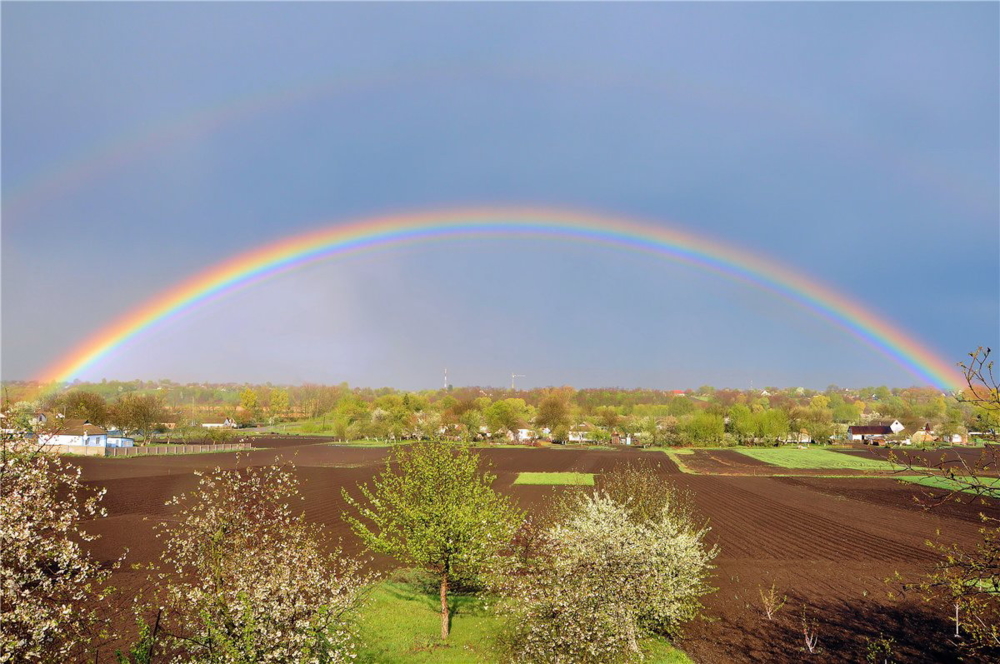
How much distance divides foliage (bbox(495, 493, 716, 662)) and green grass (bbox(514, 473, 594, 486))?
44.6m

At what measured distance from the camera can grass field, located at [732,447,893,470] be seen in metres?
84.3

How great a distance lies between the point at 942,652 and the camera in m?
17.6

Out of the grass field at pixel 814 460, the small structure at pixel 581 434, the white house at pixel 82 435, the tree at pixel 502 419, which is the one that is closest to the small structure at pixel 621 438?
the small structure at pixel 581 434

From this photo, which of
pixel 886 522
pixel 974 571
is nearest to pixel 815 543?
pixel 886 522

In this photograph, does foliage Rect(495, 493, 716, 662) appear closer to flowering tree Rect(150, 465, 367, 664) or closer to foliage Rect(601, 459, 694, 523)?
foliage Rect(601, 459, 694, 523)

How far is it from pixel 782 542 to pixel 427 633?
82.7ft

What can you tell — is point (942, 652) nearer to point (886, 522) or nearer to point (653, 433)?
point (886, 522)

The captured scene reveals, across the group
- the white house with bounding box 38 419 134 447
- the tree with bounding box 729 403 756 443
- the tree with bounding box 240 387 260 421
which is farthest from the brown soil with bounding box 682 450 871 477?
the tree with bounding box 240 387 260 421

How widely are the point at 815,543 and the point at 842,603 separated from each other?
12968mm

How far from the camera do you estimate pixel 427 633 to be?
18.3 metres

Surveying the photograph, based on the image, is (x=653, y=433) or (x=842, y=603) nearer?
(x=842, y=603)

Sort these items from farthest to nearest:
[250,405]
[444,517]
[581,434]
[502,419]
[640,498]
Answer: [250,405], [581,434], [502,419], [640,498], [444,517]

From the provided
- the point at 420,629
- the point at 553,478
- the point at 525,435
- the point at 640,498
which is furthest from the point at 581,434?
the point at 420,629

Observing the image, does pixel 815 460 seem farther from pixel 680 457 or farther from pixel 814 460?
pixel 680 457
